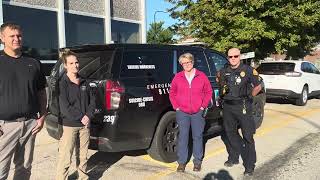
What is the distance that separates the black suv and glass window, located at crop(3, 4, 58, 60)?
5267 mm

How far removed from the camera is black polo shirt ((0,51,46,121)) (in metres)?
4.04

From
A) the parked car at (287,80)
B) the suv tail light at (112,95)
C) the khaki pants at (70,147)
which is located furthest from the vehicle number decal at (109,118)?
the parked car at (287,80)

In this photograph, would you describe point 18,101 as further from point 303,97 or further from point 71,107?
point 303,97

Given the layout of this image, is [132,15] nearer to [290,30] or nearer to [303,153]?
[290,30]

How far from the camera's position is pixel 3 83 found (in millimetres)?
4039

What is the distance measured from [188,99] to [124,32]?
9.56m

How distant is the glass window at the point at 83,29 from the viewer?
508 inches

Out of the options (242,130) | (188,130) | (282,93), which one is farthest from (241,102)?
(282,93)

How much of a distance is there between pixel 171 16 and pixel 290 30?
4.60 metres

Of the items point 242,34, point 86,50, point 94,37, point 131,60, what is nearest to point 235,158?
point 131,60

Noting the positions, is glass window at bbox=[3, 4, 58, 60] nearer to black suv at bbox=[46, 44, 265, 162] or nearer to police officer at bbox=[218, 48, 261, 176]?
black suv at bbox=[46, 44, 265, 162]

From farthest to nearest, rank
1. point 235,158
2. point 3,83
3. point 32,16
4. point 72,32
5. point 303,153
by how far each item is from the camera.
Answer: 1. point 72,32
2. point 32,16
3. point 303,153
4. point 235,158
5. point 3,83

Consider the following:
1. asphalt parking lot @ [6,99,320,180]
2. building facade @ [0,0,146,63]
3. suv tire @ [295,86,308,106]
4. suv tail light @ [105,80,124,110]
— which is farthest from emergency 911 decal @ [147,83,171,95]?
suv tire @ [295,86,308,106]

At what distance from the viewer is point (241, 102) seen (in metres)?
5.94
